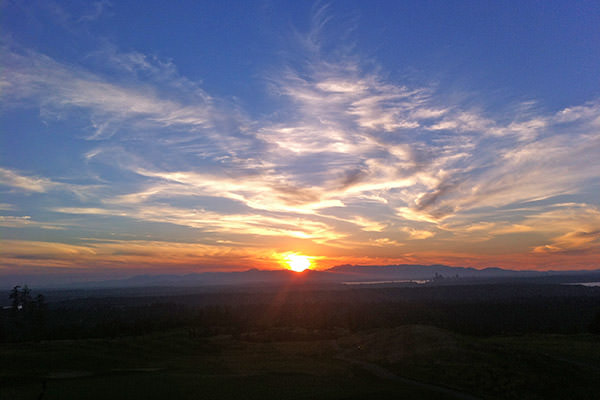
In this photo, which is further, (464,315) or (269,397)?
(464,315)

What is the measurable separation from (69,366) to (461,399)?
123 feet

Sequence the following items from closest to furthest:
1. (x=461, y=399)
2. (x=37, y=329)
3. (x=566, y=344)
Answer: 1. (x=461, y=399)
2. (x=566, y=344)
3. (x=37, y=329)

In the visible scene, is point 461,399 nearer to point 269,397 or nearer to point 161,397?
point 269,397

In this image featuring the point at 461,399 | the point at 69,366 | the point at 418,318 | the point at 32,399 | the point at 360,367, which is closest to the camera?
the point at 32,399

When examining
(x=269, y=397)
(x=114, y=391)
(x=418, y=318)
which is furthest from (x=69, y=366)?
(x=418, y=318)

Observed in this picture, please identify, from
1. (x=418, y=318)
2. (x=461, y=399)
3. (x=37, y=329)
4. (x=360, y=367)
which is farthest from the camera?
(x=418, y=318)

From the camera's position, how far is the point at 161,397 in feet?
102

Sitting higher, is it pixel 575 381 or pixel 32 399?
pixel 32 399

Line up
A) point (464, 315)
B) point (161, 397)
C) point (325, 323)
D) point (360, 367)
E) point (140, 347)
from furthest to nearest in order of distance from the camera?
point (464, 315) < point (325, 323) < point (140, 347) < point (360, 367) < point (161, 397)

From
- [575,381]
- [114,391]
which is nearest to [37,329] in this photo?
[114,391]

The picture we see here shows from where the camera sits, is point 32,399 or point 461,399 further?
point 461,399

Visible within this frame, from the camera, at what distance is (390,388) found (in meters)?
38.2

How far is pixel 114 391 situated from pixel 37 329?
9693 centimetres

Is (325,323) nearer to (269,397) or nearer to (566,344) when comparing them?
(566,344)
